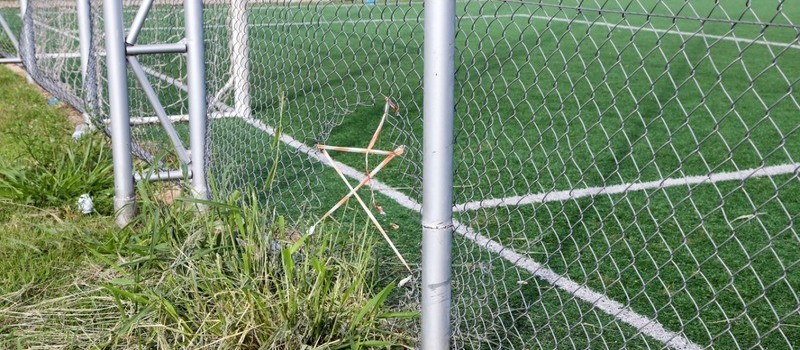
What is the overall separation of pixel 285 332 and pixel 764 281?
206 cm

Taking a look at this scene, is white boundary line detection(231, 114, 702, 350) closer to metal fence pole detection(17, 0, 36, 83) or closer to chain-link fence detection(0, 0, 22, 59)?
metal fence pole detection(17, 0, 36, 83)

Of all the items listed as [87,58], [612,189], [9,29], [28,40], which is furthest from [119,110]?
[9,29]

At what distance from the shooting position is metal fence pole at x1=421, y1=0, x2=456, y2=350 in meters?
2.45

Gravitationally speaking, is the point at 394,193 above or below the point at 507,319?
below

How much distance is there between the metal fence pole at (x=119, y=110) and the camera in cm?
430

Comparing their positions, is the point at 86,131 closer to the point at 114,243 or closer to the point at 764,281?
the point at 114,243

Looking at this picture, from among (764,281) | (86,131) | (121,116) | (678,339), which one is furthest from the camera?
(86,131)

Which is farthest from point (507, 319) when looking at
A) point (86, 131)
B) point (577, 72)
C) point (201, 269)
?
point (577, 72)

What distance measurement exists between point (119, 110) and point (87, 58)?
1979mm

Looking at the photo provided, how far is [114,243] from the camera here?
3.95 metres

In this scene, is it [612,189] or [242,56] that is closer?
[242,56]

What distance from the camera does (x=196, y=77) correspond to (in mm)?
4199

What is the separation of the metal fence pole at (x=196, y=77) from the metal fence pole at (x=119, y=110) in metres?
0.34

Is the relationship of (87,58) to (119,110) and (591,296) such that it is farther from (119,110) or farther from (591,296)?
(591,296)
